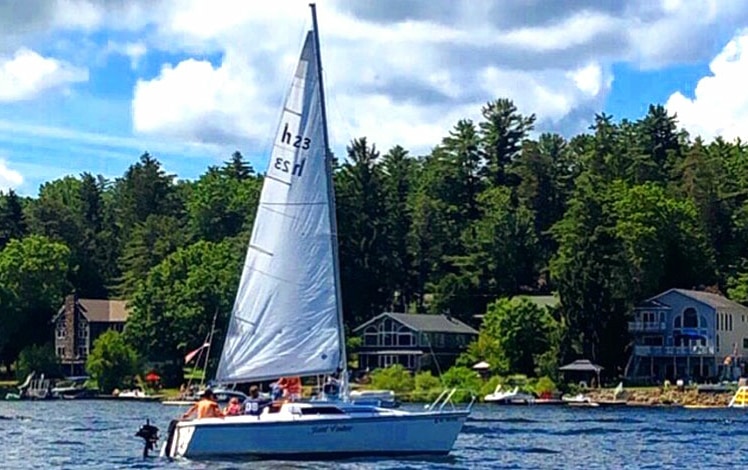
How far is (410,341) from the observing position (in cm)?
12988

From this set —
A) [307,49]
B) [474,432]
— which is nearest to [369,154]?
[474,432]

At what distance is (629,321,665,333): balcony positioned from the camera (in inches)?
4969

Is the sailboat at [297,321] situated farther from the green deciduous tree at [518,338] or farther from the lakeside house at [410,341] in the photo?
the lakeside house at [410,341]

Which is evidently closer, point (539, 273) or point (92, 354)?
point (92, 354)

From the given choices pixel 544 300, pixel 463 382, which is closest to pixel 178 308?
pixel 463 382

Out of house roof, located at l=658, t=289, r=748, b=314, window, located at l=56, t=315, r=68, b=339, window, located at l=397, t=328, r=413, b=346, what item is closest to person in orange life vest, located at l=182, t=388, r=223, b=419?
window, located at l=397, t=328, r=413, b=346

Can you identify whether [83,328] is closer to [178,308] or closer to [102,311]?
[102,311]

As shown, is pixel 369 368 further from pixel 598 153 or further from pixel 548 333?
pixel 598 153

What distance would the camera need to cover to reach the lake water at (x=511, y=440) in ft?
149

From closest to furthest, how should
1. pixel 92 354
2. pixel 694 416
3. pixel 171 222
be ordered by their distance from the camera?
pixel 694 416 → pixel 92 354 → pixel 171 222

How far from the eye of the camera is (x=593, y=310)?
4626 inches

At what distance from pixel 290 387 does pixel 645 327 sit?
284 feet

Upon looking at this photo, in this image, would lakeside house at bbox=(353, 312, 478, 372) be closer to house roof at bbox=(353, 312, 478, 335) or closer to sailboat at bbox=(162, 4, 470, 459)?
house roof at bbox=(353, 312, 478, 335)

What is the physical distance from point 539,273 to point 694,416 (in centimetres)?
5825
